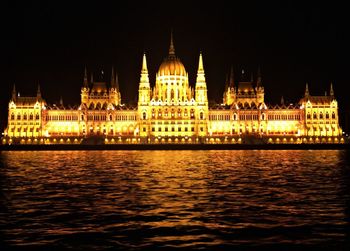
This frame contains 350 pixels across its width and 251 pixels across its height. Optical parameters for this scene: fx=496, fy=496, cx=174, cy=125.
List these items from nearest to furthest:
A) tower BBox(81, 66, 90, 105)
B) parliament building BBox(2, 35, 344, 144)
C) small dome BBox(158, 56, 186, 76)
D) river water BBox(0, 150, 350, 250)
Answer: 1. river water BBox(0, 150, 350, 250)
2. parliament building BBox(2, 35, 344, 144)
3. small dome BBox(158, 56, 186, 76)
4. tower BBox(81, 66, 90, 105)

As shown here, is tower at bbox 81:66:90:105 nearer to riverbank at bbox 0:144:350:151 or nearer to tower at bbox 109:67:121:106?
tower at bbox 109:67:121:106

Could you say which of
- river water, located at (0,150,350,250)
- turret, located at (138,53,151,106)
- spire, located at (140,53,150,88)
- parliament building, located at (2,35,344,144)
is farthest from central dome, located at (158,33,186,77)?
river water, located at (0,150,350,250)

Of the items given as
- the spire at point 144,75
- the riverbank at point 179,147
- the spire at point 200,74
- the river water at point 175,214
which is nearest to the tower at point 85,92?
the spire at point 144,75

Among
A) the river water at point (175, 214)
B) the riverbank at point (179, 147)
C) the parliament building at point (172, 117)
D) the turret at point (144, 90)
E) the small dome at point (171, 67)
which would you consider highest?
the small dome at point (171, 67)

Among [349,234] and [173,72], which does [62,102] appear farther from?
[349,234]

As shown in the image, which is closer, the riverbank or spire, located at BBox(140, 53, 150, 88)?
the riverbank

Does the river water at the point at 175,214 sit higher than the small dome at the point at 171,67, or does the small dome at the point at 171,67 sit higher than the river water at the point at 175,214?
the small dome at the point at 171,67

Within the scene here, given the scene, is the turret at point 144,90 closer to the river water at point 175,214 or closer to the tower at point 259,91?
the tower at point 259,91

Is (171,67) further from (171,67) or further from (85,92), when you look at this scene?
(85,92)

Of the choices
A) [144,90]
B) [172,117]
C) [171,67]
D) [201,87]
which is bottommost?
[172,117]

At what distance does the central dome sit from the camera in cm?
13275

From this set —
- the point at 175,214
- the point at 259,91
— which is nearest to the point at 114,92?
the point at 259,91

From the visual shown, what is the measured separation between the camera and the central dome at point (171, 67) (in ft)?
436

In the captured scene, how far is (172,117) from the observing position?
409 ft
